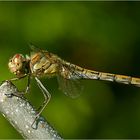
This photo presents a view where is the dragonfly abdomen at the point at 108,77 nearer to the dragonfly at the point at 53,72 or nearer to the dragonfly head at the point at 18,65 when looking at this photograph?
the dragonfly at the point at 53,72

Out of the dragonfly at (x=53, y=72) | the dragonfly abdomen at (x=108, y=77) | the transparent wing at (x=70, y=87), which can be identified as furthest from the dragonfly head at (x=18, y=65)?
the dragonfly abdomen at (x=108, y=77)

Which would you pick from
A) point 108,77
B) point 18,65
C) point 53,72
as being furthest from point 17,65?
point 108,77

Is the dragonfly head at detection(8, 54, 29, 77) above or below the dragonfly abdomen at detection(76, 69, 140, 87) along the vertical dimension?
above

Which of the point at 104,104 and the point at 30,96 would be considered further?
the point at 104,104

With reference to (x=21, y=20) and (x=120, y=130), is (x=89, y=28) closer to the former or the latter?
(x=21, y=20)

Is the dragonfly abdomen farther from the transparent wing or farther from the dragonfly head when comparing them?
the dragonfly head

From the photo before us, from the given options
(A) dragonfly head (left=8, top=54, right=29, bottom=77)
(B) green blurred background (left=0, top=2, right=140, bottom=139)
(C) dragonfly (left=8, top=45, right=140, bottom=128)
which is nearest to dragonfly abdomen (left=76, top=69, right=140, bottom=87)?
(C) dragonfly (left=8, top=45, right=140, bottom=128)

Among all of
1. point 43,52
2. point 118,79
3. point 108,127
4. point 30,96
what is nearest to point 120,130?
point 108,127

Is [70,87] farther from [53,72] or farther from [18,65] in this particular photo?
[18,65]

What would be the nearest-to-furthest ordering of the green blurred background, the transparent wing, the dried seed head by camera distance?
1. the dried seed head
2. the transparent wing
3. the green blurred background
